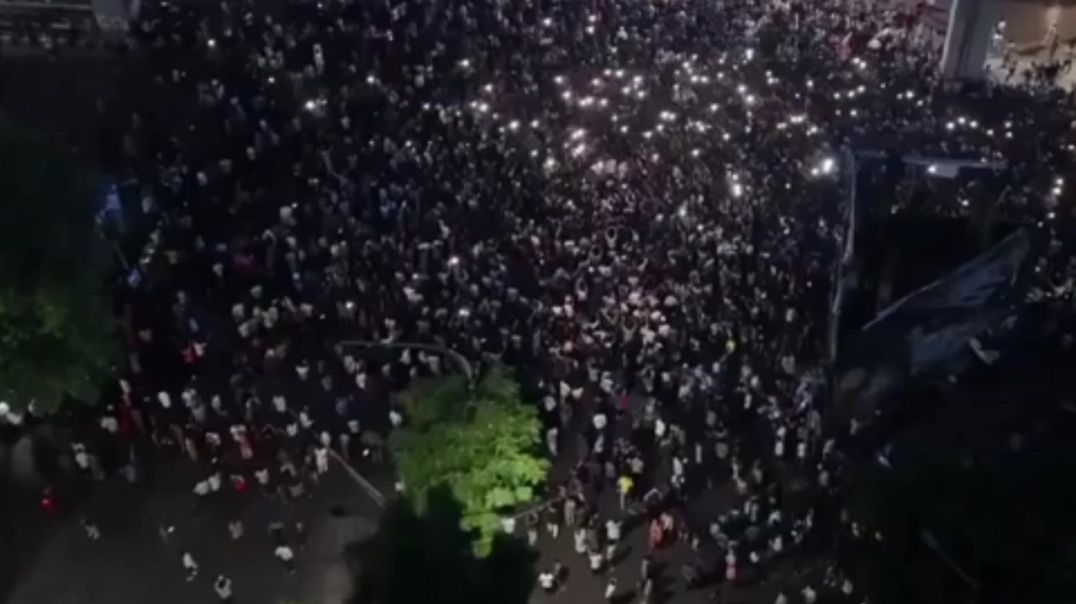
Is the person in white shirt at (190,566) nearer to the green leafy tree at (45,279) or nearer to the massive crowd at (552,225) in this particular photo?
the massive crowd at (552,225)

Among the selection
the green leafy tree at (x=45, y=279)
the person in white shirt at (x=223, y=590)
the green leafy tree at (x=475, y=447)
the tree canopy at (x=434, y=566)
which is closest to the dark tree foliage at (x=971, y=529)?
the tree canopy at (x=434, y=566)

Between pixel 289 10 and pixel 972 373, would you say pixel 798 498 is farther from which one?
pixel 289 10

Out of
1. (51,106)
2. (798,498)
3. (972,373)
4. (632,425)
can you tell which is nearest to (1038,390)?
(972,373)

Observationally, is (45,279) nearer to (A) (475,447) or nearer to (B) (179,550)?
(B) (179,550)

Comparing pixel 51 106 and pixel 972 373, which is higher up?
pixel 51 106

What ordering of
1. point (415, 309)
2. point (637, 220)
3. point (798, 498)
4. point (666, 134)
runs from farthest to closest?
point (666, 134) < point (637, 220) < point (415, 309) < point (798, 498)

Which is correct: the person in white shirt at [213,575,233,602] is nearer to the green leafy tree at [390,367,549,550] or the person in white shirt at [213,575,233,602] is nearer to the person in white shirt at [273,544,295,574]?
the person in white shirt at [273,544,295,574]

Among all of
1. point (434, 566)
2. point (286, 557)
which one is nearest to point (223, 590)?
point (286, 557)
